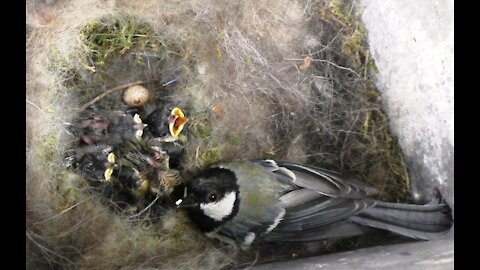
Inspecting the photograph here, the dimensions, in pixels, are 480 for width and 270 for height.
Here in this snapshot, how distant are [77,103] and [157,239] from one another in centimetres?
57

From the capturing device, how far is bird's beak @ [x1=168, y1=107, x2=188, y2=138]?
7.45 ft

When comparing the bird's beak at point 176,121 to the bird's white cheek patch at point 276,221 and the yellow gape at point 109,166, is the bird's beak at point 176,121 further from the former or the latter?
the bird's white cheek patch at point 276,221

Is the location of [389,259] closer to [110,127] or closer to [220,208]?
[220,208]

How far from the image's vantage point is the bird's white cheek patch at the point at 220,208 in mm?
2293

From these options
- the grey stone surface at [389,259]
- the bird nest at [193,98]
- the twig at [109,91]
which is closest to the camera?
the grey stone surface at [389,259]

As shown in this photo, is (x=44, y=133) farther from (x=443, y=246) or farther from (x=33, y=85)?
(x=443, y=246)

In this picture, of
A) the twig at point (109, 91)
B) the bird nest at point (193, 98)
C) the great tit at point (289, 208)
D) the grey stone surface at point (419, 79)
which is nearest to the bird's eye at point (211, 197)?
the great tit at point (289, 208)

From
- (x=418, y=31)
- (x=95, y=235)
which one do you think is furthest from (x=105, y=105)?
(x=418, y=31)

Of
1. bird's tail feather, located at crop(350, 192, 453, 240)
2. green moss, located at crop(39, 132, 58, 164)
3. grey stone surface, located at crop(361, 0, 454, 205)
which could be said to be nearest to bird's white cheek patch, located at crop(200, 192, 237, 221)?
bird's tail feather, located at crop(350, 192, 453, 240)

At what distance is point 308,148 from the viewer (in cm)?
248

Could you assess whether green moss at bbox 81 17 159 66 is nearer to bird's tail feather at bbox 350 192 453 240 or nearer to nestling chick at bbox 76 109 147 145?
nestling chick at bbox 76 109 147 145

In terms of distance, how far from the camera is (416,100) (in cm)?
237

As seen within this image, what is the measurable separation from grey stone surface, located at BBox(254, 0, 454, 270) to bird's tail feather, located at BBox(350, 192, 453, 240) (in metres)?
0.05

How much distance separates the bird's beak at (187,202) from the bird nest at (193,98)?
12 cm
